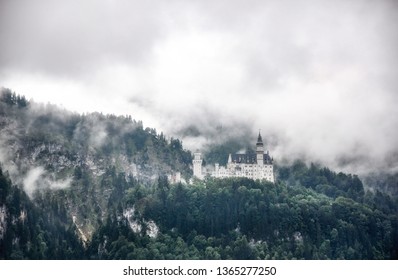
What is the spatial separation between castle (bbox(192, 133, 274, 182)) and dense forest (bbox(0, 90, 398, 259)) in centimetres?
86

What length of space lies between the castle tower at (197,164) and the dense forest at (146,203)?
479mm

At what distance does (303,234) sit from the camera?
28672mm

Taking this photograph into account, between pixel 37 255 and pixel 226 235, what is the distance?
7.41 metres

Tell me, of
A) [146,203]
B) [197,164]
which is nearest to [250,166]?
[197,164]

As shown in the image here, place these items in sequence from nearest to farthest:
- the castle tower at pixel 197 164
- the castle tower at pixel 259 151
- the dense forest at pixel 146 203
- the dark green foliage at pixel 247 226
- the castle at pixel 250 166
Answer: the dark green foliage at pixel 247 226
the dense forest at pixel 146 203
the castle at pixel 250 166
the castle tower at pixel 259 151
the castle tower at pixel 197 164

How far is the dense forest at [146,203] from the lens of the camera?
27.8m

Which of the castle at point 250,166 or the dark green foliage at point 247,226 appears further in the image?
the castle at point 250,166

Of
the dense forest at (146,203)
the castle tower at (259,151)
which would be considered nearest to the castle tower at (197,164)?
the dense forest at (146,203)

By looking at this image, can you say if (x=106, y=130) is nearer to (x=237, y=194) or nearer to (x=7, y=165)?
(x=7, y=165)

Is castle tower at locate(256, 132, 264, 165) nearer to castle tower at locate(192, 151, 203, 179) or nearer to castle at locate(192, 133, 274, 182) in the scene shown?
castle at locate(192, 133, 274, 182)

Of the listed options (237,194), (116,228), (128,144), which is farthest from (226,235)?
(128,144)

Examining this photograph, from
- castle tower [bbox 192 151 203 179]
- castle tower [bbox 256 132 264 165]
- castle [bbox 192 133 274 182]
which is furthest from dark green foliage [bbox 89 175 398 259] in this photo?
castle tower [bbox 192 151 203 179]

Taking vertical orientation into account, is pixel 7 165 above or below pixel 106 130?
below

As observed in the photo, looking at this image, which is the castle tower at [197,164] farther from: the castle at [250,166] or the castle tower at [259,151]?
the castle tower at [259,151]
